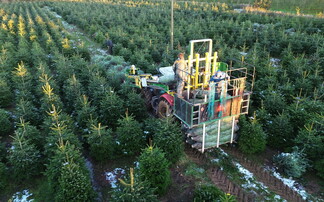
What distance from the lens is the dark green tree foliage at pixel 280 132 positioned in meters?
8.80

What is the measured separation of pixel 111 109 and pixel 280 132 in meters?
6.15

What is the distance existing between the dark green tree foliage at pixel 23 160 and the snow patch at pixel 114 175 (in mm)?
2168

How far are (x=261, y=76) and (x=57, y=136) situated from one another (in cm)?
1022

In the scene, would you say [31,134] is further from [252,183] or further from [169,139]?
[252,183]

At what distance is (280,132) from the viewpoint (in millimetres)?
8859

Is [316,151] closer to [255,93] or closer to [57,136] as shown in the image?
[255,93]

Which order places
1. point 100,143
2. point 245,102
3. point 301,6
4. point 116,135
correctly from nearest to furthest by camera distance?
point 100,143 → point 245,102 → point 116,135 → point 301,6

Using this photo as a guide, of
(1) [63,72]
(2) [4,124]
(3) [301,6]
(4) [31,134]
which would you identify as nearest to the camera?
(4) [31,134]

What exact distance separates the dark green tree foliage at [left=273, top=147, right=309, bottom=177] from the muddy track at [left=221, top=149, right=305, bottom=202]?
18.3 inches

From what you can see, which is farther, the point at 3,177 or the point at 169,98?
the point at 169,98

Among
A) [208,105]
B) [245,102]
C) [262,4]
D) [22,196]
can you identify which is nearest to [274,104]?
[245,102]

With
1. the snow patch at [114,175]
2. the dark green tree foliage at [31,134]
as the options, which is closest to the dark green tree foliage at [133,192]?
the snow patch at [114,175]

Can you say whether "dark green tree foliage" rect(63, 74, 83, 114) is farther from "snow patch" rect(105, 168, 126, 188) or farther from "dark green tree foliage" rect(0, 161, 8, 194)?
"snow patch" rect(105, 168, 126, 188)

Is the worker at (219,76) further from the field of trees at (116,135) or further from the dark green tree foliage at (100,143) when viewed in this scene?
the dark green tree foliage at (100,143)
